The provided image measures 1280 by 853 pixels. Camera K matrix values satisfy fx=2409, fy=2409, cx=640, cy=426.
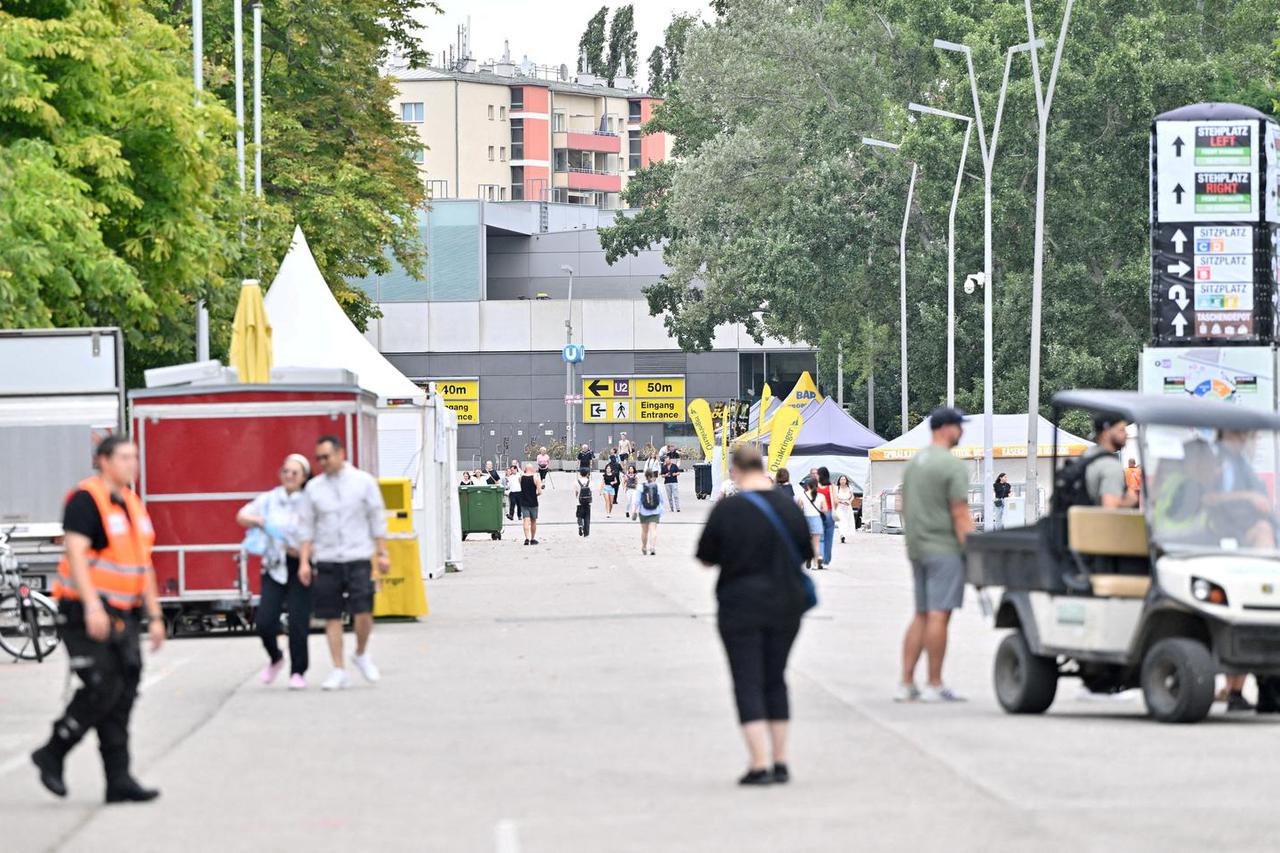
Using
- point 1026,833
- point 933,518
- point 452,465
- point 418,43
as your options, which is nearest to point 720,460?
point 418,43

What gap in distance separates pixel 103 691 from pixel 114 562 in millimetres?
605

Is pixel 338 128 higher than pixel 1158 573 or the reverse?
higher

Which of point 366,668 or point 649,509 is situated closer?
point 366,668

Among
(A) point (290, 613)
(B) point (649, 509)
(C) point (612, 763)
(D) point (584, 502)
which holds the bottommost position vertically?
(D) point (584, 502)

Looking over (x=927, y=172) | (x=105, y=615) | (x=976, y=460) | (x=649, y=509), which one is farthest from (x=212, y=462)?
(x=927, y=172)

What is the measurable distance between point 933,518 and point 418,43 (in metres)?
38.6

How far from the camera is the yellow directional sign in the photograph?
10419 cm

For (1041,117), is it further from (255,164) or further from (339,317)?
(339,317)

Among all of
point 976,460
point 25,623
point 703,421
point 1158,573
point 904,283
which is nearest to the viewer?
point 1158,573

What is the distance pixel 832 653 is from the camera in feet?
61.8

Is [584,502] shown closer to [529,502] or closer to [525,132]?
[529,502]

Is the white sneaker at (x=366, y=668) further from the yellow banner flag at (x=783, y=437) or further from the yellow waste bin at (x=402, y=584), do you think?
the yellow banner flag at (x=783, y=437)

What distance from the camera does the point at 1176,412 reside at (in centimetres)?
1379

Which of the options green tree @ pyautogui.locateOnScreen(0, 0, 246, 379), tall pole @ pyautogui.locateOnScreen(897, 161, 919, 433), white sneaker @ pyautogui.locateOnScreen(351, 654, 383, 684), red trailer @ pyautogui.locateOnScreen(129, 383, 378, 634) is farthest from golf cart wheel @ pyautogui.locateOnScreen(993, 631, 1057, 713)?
tall pole @ pyautogui.locateOnScreen(897, 161, 919, 433)
